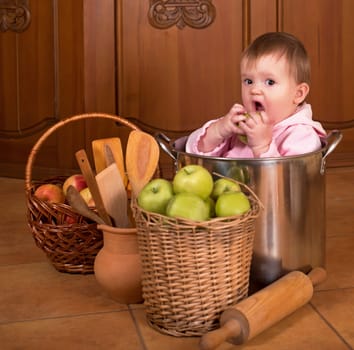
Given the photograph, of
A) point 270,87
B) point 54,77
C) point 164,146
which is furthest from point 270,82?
point 54,77

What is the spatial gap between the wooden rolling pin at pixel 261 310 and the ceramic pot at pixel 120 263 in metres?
0.24

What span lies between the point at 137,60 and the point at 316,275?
1241mm

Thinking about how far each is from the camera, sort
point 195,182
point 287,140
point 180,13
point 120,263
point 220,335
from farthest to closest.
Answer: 1. point 180,13
2. point 287,140
3. point 120,263
4. point 195,182
5. point 220,335

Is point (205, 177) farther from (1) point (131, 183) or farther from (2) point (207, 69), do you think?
(2) point (207, 69)

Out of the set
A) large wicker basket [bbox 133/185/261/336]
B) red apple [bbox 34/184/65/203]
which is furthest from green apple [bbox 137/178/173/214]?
red apple [bbox 34/184/65/203]

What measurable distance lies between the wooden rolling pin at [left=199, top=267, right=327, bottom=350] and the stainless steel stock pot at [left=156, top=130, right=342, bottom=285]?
0.27 feet

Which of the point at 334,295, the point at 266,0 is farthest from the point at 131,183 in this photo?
the point at 266,0

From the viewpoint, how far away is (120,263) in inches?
61.7

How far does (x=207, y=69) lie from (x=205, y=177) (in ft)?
4.19

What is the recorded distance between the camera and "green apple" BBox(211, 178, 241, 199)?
150 cm

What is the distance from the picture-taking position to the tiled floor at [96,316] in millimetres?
1442

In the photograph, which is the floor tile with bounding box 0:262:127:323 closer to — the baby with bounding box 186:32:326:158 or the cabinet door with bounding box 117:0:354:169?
the baby with bounding box 186:32:326:158

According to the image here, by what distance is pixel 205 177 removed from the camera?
146cm

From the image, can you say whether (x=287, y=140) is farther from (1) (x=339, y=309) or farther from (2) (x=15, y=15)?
(2) (x=15, y=15)
